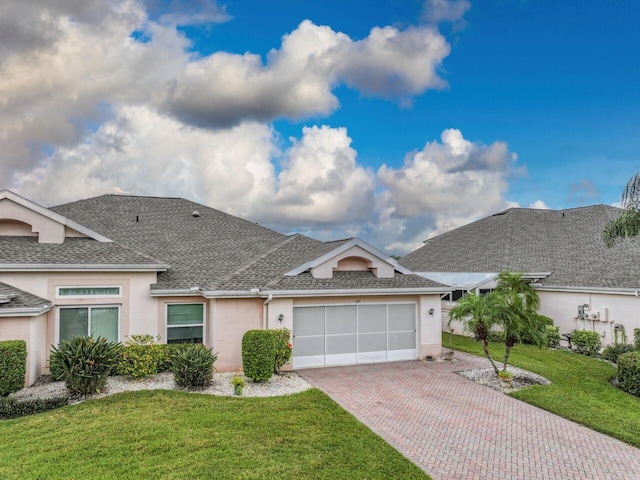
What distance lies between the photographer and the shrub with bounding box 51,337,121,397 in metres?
12.7

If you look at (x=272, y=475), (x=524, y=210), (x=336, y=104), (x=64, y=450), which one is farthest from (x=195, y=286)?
(x=524, y=210)

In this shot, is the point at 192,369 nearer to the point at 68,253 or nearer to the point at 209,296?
the point at 209,296

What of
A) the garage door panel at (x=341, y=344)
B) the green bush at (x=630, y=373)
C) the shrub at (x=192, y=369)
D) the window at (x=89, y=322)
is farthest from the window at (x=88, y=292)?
the green bush at (x=630, y=373)

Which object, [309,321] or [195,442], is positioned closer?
[195,442]

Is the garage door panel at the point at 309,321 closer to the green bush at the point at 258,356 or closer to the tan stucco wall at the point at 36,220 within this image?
the green bush at the point at 258,356

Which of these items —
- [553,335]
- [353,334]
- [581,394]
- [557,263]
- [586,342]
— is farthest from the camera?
[557,263]

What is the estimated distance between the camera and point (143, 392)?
1323cm

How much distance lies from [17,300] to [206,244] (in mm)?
10095

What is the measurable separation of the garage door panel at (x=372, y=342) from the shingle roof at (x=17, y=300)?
12.8m

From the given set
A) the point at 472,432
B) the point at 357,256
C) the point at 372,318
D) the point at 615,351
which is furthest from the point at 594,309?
the point at 472,432

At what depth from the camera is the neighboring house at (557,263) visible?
22.0 metres

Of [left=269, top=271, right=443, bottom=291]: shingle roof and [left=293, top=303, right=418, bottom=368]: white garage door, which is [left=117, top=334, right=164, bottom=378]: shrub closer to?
[left=269, top=271, right=443, bottom=291]: shingle roof

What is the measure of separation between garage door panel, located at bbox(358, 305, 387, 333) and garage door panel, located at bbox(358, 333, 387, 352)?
0.75 feet

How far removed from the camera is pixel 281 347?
15859mm
